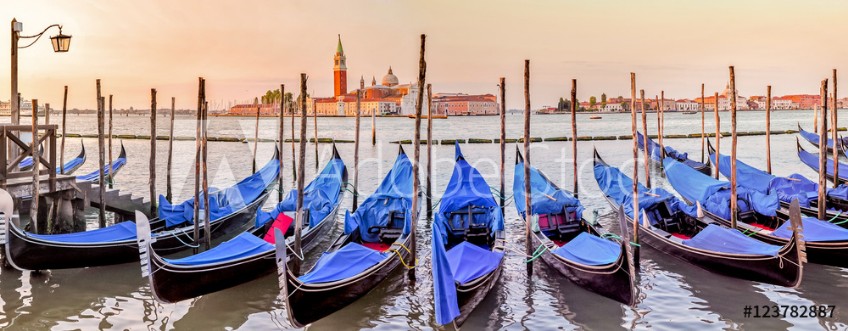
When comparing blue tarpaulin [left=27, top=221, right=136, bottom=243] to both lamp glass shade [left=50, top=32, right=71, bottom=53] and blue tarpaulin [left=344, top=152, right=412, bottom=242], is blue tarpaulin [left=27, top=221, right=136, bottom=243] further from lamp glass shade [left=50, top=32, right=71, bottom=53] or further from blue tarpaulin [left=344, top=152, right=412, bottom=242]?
blue tarpaulin [left=344, top=152, right=412, bottom=242]

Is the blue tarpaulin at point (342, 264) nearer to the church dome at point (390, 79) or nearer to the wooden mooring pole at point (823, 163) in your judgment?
the wooden mooring pole at point (823, 163)

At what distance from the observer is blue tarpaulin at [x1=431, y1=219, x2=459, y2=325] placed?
4.54m

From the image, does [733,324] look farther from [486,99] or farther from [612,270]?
[486,99]

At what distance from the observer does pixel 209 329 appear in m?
5.29

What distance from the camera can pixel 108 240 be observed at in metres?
6.70

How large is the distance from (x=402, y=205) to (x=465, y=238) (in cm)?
101

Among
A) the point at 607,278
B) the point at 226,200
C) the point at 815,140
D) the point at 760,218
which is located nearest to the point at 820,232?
the point at 760,218

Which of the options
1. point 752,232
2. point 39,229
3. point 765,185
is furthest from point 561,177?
point 39,229

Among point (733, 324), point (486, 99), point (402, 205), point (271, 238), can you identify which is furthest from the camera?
point (486, 99)

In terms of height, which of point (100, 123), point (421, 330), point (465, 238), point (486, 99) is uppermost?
point (486, 99)

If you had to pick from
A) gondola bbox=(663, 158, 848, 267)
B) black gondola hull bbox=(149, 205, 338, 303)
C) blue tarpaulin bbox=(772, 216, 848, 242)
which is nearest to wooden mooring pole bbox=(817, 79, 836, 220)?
gondola bbox=(663, 158, 848, 267)

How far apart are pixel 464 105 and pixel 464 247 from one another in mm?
105042

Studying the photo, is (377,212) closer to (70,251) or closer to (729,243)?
(70,251)

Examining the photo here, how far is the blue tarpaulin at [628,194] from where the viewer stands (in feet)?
26.2
